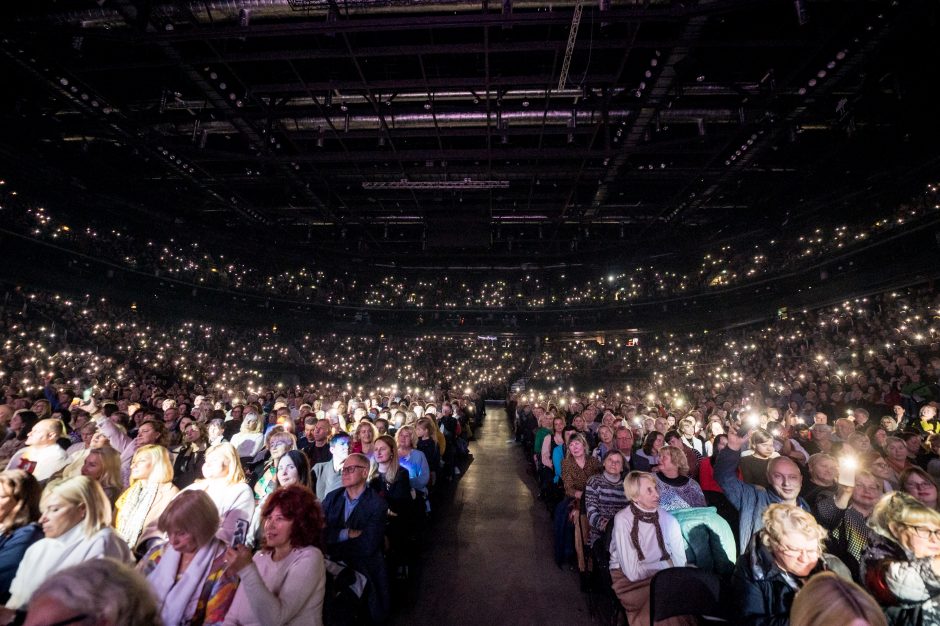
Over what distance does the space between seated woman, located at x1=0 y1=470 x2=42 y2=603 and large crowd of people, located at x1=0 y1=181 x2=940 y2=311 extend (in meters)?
15.0

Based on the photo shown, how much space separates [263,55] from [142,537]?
7.43m

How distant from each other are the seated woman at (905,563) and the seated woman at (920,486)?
993mm

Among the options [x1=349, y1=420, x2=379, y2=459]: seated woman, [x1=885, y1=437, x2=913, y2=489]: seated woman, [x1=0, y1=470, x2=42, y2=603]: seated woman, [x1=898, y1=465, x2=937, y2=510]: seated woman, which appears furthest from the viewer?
[x1=349, y1=420, x2=379, y2=459]: seated woman

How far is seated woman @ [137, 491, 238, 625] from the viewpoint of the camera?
1.80m

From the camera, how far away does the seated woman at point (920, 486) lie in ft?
9.31

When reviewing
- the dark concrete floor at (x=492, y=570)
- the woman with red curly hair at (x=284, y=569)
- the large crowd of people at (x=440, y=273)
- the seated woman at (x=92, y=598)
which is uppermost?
the large crowd of people at (x=440, y=273)

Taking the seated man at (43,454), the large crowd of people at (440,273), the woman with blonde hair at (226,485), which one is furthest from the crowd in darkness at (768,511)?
the large crowd of people at (440,273)

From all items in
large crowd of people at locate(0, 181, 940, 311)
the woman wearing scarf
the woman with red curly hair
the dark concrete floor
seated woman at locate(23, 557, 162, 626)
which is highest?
large crowd of people at locate(0, 181, 940, 311)

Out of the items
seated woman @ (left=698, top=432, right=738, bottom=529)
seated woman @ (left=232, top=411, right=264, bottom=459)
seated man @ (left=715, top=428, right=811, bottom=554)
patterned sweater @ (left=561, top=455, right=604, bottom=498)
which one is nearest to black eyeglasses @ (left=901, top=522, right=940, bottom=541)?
seated man @ (left=715, top=428, right=811, bottom=554)

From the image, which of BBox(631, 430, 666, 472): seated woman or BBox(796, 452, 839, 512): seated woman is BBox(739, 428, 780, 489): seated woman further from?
BBox(631, 430, 666, 472): seated woman

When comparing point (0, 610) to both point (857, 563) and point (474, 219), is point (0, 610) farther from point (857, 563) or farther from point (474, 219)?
point (474, 219)

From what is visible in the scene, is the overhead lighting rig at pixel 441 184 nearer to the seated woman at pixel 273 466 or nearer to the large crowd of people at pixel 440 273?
the seated woman at pixel 273 466

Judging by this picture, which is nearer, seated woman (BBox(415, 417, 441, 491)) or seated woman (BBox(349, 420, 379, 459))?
seated woman (BBox(349, 420, 379, 459))

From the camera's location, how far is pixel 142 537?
268cm
